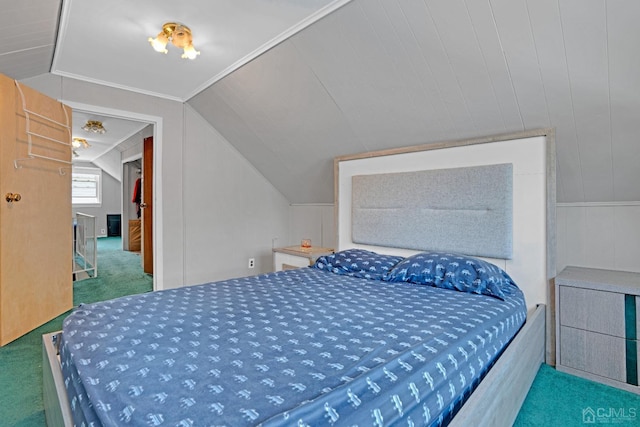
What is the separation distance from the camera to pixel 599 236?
7.63 feet

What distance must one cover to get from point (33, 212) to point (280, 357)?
2.79 metres

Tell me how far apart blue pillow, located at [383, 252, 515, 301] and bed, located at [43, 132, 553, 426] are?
1 centimetres

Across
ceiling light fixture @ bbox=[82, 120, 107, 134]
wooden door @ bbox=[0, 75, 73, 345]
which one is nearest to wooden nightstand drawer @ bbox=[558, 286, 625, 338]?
wooden door @ bbox=[0, 75, 73, 345]

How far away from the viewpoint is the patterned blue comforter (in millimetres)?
885

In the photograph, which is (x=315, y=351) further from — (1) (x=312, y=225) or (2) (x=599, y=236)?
(1) (x=312, y=225)

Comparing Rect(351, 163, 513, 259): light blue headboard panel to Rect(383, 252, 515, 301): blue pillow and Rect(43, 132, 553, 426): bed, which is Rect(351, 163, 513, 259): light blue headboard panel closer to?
Rect(43, 132, 553, 426): bed

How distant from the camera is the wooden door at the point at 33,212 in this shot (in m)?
2.47

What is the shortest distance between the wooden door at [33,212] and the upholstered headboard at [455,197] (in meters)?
2.65

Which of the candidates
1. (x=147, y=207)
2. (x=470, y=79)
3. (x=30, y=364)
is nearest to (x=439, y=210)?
(x=470, y=79)

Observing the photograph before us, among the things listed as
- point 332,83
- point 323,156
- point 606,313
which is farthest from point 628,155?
point 323,156

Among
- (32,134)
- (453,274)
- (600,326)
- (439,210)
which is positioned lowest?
(600,326)

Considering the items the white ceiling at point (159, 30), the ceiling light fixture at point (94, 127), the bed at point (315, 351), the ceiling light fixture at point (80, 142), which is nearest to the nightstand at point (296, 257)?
the bed at point (315, 351)

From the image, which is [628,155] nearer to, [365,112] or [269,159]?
[365,112]

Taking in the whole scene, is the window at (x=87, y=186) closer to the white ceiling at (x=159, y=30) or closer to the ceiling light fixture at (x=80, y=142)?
the ceiling light fixture at (x=80, y=142)
